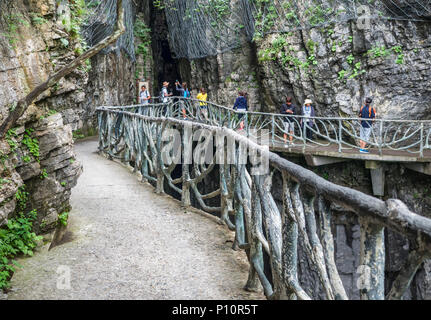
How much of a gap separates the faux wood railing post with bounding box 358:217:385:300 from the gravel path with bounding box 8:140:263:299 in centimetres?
194

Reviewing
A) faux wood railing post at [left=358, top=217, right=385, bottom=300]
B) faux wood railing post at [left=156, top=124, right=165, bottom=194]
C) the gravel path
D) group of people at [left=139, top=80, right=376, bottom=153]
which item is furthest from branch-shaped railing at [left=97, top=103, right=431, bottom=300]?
group of people at [left=139, top=80, right=376, bottom=153]

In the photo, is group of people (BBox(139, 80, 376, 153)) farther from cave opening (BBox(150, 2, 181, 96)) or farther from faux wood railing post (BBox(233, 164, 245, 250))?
Answer: cave opening (BBox(150, 2, 181, 96))

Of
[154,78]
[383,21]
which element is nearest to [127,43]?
[154,78]

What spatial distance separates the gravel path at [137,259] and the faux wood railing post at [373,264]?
194cm

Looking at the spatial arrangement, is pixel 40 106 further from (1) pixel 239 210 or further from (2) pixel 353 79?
(2) pixel 353 79

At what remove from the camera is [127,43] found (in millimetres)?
20484

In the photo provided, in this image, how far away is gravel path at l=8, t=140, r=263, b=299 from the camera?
376 centimetres

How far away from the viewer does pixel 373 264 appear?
1.77 m

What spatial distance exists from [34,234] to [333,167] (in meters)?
11.5

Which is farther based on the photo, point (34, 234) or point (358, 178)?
point (358, 178)

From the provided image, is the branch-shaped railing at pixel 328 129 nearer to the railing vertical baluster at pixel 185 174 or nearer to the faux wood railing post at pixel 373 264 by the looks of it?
the railing vertical baluster at pixel 185 174

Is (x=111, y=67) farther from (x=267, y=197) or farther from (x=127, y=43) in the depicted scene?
(x=267, y=197)

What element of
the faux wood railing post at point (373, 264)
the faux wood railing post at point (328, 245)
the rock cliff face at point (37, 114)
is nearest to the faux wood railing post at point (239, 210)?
the faux wood railing post at point (328, 245)
